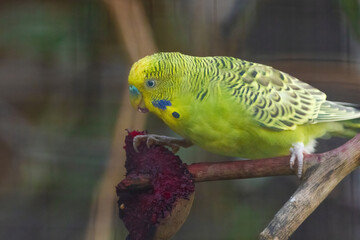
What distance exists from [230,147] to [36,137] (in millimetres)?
548

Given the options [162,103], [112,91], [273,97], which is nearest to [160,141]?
[162,103]

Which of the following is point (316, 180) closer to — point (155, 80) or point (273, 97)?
point (273, 97)

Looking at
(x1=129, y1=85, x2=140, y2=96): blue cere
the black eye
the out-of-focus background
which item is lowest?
the out-of-focus background

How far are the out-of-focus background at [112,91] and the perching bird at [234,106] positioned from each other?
16 cm

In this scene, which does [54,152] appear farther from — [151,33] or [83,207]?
[151,33]

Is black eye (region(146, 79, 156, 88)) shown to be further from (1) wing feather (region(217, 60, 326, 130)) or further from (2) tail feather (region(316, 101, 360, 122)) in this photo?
(2) tail feather (region(316, 101, 360, 122))

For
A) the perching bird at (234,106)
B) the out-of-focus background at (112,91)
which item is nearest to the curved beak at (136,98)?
the perching bird at (234,106)

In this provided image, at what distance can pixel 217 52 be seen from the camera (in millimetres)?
1117

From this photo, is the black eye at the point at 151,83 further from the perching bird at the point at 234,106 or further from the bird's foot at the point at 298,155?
the bird's foot at the point at 298,155

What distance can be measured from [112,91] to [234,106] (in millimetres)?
392

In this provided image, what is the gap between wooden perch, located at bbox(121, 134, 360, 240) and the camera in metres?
0.75

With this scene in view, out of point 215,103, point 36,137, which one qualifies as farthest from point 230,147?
point 36,137

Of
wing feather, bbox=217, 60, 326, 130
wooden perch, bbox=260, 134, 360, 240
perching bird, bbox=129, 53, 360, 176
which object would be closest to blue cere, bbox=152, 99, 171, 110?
perching bird, bbox=129, 53, 360, 176

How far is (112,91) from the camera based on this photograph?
3.83ft
